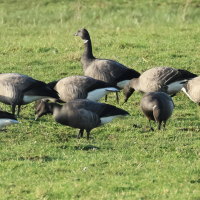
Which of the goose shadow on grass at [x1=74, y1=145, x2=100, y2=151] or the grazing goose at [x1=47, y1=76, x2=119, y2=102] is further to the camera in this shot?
the grazing goose at [x1=47, y1=76, x2=119, y2=102]

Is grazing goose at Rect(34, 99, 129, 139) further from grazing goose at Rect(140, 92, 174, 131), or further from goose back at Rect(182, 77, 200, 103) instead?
goose back at Rect(182, 77, 200, 103)

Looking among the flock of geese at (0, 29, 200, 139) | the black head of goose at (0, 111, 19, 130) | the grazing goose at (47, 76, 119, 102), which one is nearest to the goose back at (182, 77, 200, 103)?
the flock of geese at (0, 29, 200, 139)

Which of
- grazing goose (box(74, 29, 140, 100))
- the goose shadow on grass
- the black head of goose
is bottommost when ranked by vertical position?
the goose shadow on grass

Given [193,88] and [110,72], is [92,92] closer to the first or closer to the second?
[110,72]

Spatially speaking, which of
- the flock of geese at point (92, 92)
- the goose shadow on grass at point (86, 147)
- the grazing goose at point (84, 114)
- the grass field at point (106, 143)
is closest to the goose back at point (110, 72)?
the flock of geese at point (92, 92)

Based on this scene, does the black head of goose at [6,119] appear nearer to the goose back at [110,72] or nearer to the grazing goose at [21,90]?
the grazing goose at [21,90]

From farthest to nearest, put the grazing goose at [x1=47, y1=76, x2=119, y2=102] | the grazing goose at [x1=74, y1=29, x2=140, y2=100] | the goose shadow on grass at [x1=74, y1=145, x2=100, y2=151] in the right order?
the grazing goose at [x1=74, y1=29, x2=140, y2=100]
the grazing goose at [x1=47, y1=76, x2=119, y2=102]
the goose shadow on grass at [x1=74, y1=145, x2=100, y2=151]

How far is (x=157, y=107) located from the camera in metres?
9.74

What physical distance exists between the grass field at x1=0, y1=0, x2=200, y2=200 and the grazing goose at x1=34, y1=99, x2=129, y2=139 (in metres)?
0.40

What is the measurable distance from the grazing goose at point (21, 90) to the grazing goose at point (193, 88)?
3935mm

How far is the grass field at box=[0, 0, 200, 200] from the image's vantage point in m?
6.64

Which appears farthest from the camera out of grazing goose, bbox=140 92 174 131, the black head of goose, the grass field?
grazing goose, bbox=140 92 174 131

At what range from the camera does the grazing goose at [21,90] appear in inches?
426

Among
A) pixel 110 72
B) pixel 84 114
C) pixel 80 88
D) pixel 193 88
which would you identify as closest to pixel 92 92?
pixel 80 88
